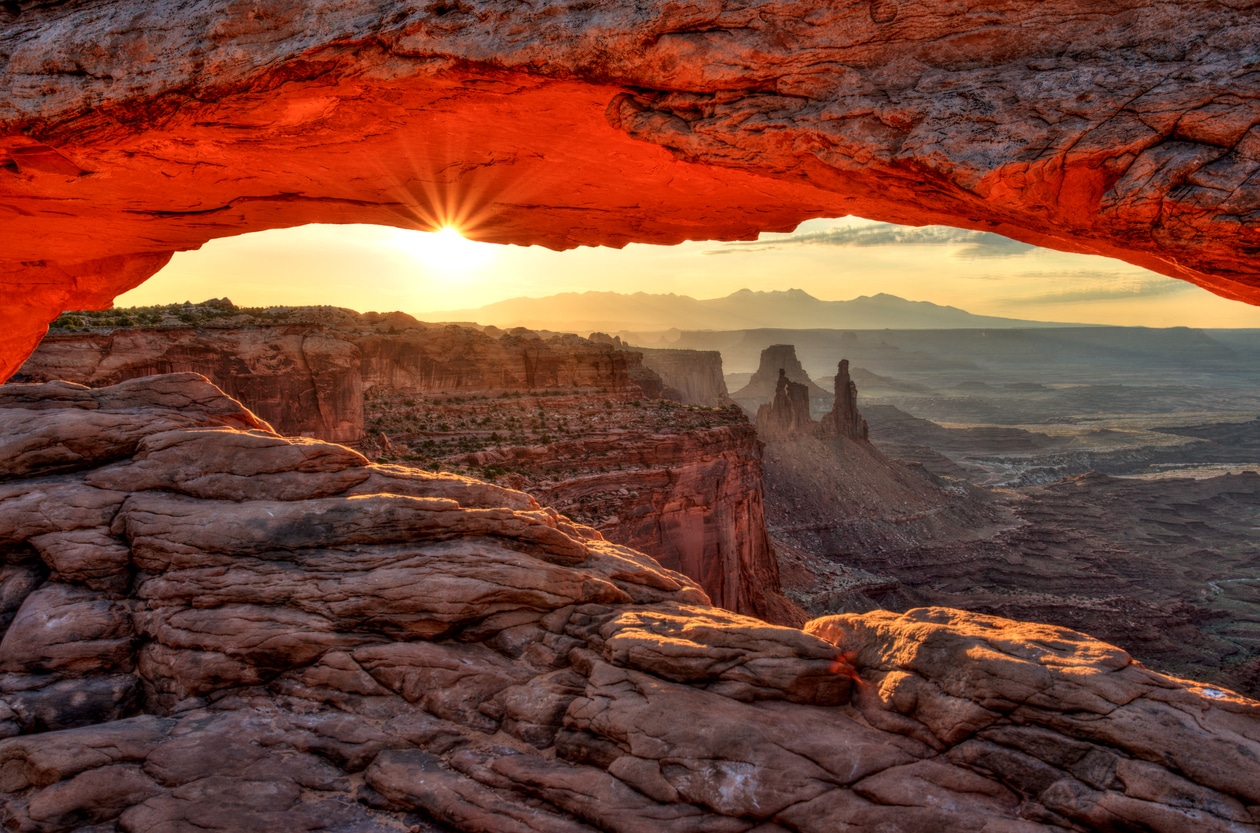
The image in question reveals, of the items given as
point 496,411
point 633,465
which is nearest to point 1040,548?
point 633,465

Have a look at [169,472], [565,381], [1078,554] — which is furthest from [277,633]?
[1078,554]

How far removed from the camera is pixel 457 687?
295 inches

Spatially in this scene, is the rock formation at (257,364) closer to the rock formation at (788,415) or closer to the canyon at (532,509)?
the canyon at (532,509)

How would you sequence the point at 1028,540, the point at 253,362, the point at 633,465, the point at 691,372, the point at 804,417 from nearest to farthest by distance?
1. the point at 253,362
2. the point at 633,465
3. the point at 1028,540
4. the point at 804,417
5. the point at 691,372

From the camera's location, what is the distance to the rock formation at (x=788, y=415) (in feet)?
251

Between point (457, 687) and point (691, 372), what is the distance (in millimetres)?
109061

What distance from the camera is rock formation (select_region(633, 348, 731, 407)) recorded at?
113 meters

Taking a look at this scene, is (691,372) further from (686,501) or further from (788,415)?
(686,501)

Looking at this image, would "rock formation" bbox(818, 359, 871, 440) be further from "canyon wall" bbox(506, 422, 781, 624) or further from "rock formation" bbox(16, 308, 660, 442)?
"rock formation" bbox(16, 308, 660, 442)

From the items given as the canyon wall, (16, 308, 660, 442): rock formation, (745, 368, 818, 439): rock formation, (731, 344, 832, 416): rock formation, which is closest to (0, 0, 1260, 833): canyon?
(16, 308, 660, 442): rock formation

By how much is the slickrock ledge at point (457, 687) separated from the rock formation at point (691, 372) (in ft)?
335

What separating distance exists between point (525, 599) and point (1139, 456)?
450 feet

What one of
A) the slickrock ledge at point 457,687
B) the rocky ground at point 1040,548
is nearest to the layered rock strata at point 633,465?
the rocky ground at point 1040,548

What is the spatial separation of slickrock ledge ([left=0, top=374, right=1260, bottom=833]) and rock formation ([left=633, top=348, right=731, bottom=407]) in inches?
4020
